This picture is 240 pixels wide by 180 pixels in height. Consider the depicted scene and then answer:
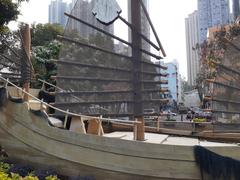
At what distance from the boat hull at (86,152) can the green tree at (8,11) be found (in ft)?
12.4

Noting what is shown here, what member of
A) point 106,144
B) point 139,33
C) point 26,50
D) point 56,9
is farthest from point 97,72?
point 56,9

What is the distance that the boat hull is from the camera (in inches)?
163

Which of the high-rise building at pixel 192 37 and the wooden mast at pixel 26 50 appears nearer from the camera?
the wooden mast at pixel 26 50

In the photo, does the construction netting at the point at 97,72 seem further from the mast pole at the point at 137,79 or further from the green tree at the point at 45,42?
the green tree at the point at 45,42

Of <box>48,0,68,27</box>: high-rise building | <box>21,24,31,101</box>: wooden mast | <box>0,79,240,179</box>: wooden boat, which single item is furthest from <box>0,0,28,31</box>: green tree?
<box>48,0,68,27</box>: high-rise building

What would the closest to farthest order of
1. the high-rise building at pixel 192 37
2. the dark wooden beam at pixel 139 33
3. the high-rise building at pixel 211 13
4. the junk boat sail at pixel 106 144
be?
the junk boat sail at pixel 106 144 < the dark wooden beam at pixel 139 33 < the high-rise building at pixel 211 13 < the high-rise building at pixel 192 37

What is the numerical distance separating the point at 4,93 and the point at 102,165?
1.89m

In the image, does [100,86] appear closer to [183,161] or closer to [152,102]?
[152,102]

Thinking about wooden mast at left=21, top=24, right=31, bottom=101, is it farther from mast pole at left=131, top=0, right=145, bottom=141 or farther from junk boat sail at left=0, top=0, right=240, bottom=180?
mast pole at left=131, top=0, right=145, bottom=141

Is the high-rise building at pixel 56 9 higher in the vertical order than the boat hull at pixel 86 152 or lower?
higher

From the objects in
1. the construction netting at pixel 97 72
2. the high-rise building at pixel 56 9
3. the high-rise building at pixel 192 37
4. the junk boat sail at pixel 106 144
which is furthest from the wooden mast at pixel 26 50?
the high-rise building at pixel 192 37

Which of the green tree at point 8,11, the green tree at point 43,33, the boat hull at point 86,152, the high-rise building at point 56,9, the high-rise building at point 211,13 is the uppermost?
the high-rise building at point 211,13

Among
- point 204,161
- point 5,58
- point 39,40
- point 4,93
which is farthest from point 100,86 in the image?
point 39,40

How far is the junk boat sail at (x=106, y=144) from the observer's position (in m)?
4.12
